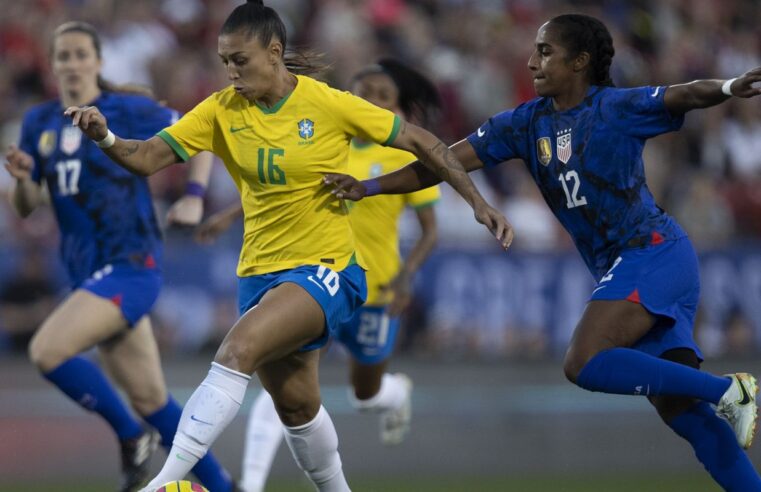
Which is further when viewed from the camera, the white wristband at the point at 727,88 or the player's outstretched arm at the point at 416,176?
the player's outstretched arm at the point at 416,176

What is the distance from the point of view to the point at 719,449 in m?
6.42

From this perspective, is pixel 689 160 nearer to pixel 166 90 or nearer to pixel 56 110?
pixel 166 90

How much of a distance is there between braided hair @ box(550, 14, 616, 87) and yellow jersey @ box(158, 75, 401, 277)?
970mm

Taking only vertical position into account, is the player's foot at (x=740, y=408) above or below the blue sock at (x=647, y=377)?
below

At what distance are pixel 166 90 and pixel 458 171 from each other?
9055mm

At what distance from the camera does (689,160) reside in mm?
16641

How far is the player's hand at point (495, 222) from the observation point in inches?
241

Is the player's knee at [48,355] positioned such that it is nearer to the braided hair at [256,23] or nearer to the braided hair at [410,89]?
the braided hair at [256,23]

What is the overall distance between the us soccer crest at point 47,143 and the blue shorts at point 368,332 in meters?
2.22

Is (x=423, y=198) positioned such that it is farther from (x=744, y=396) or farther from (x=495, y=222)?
(x=744, y=396)

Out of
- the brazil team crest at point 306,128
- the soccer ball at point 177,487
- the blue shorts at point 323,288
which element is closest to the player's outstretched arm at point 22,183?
the blue shorts at point 323,288

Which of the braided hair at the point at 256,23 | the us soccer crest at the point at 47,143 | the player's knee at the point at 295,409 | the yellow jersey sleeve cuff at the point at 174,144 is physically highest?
the braided hair at the point at 256,23

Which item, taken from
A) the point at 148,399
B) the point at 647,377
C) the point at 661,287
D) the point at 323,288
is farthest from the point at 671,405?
the point at 148,399

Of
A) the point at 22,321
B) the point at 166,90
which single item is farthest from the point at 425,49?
the point at 22,321
